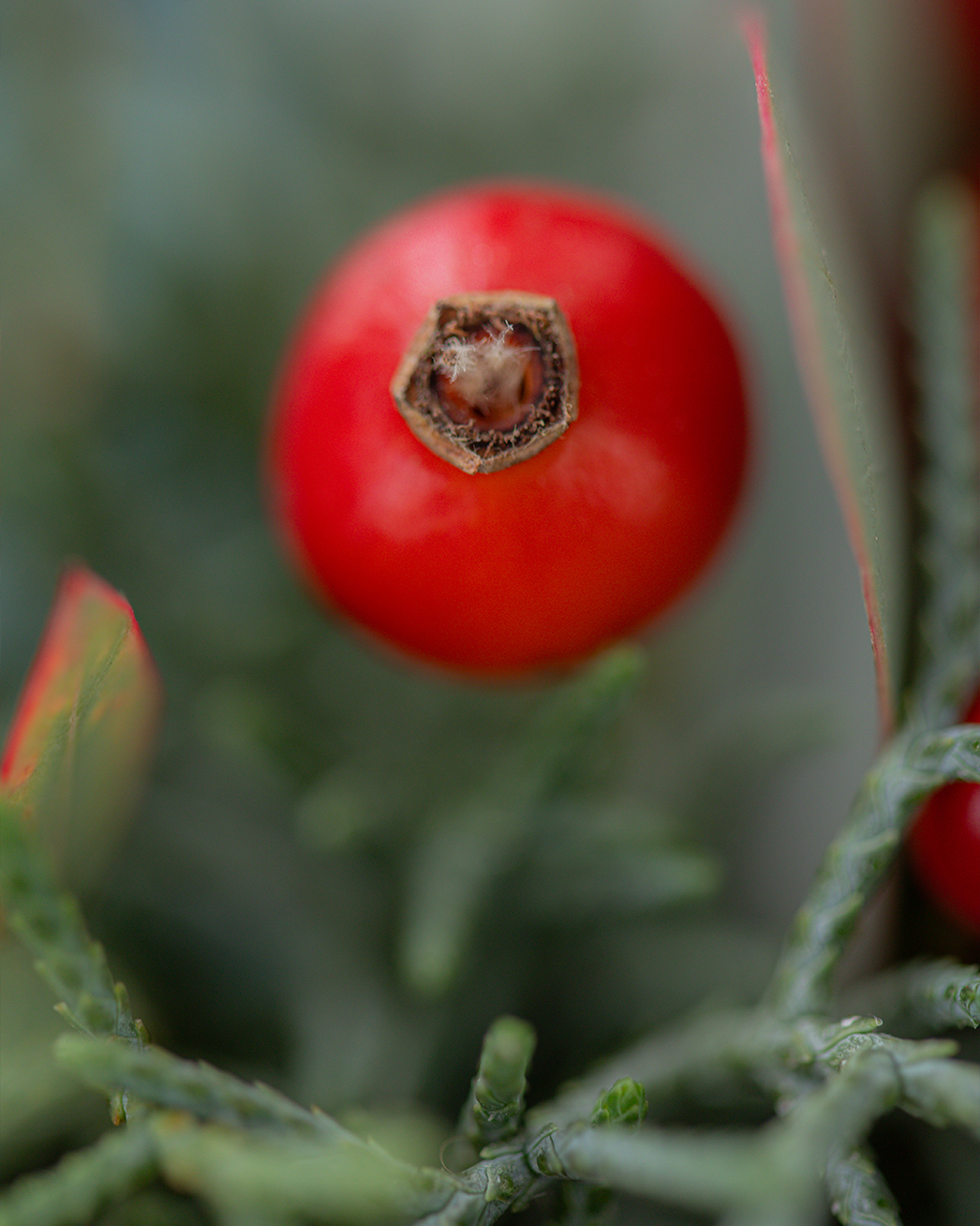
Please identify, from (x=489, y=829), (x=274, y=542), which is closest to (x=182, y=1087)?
(x=489, y=829)

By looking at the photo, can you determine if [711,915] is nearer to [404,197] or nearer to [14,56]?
[404,197]

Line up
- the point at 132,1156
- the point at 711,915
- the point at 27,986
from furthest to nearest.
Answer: the point at 711,915 → the point at 27,986 → the point at 132,1156

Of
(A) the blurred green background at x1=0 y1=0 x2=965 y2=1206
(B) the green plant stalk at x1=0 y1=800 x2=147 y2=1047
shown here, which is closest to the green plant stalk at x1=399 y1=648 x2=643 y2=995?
(A) the blurred green background at x1=0 y1=0 x2=965 y2=1206

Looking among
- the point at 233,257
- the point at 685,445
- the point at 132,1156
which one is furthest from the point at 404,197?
the point at 132,1156

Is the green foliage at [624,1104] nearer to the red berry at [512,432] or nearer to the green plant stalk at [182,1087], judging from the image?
the green plant stalk at [182,1087]

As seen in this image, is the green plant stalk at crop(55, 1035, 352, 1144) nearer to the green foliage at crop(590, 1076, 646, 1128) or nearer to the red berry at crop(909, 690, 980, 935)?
the green foliage at crop(590, 1076, 646, 1128)

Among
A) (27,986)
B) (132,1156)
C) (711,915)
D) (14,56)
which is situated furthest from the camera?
(14,56)

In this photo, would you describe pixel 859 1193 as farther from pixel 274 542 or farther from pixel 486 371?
pixel 274 542
